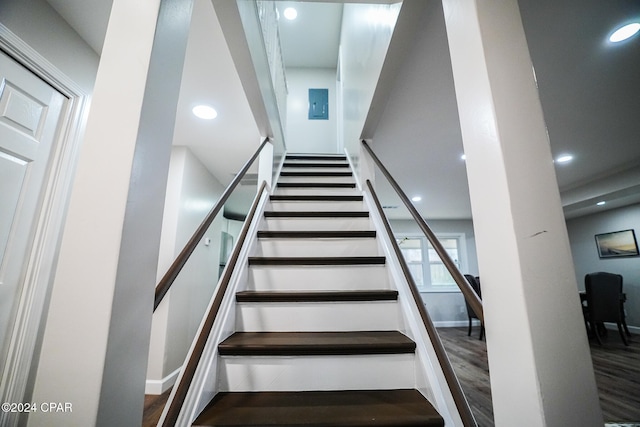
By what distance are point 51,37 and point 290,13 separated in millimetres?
4020

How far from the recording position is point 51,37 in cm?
147

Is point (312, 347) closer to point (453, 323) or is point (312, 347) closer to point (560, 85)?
point (560, 85)

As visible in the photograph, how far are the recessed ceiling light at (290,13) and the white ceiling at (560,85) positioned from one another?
2960 mm

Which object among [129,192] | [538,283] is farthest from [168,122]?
[538,283]

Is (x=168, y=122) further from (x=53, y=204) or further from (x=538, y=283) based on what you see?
(x=53, y=204)

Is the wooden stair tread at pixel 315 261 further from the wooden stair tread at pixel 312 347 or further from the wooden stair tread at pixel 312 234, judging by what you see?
the wooden stair tread at pixel 312 347

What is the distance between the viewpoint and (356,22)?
2.96 meters

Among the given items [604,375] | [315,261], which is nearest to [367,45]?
[315,261]

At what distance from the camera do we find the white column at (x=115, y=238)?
0.60 meters

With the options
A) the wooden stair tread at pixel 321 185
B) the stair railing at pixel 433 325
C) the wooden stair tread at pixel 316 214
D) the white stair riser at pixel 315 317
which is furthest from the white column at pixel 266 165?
the stair railing at pixel 433 325

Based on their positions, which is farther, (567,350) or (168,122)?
(168,122)

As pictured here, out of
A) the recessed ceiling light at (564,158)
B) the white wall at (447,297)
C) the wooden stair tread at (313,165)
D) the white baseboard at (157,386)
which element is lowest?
the white baseboard at (157,386)

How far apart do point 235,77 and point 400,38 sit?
1.25 m

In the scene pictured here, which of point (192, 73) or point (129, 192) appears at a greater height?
point (192, 73)
